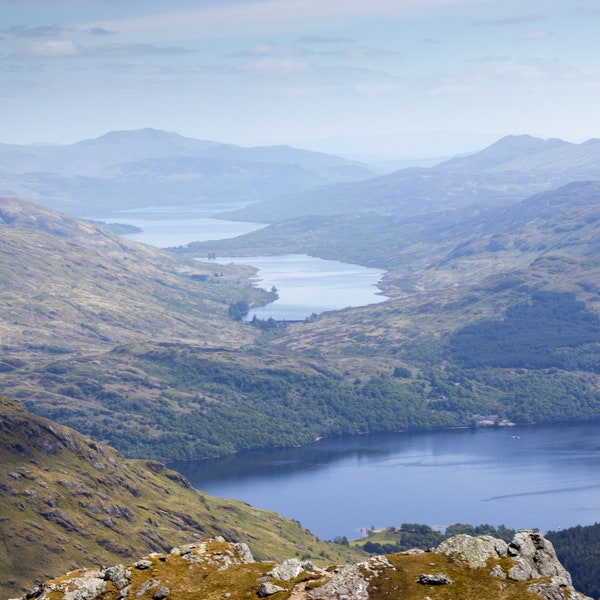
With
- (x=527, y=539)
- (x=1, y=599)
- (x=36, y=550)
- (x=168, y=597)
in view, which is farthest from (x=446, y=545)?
(x=36, y=550)

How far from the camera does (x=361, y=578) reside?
244ft

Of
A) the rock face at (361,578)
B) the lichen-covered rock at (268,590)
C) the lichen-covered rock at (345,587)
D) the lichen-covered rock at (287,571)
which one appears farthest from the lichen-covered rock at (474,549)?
the lichen-covered rock at (268,590)

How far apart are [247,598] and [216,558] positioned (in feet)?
27.0

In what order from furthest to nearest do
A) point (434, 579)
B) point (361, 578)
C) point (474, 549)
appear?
point (474, 549), point (361, 578), point (434, 579)

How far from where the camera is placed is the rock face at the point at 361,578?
72.9 m

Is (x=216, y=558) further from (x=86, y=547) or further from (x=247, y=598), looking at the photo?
(x=86, y=547)

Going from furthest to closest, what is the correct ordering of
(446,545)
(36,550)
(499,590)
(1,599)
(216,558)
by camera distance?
(36,550) → (1,599) → (216,558) → (446,545) → (499,590)

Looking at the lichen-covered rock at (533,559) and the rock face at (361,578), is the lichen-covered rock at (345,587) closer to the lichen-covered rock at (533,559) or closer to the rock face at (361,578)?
the rock face at (361,578)

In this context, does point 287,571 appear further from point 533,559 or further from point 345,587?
point 533,559

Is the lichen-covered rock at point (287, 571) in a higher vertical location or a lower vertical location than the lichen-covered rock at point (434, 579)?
lower

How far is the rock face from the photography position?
239 ft

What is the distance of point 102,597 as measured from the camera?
255 feet

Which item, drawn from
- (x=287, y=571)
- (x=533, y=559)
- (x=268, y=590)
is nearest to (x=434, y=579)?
(x=533, y=559)

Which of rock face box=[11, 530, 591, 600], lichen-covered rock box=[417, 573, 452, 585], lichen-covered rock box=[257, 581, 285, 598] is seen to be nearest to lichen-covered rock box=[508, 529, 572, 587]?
rock face box=[11, 530, 591, 600]
